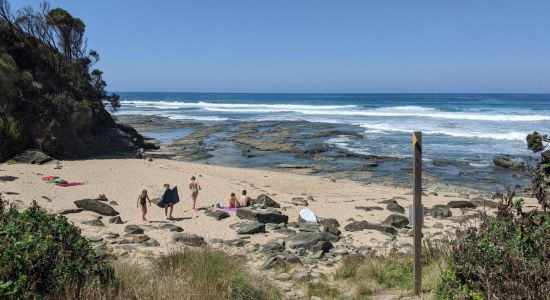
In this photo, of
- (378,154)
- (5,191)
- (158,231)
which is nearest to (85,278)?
(158,231)

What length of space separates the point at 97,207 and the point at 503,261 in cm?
1303

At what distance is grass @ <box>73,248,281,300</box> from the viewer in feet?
16.1

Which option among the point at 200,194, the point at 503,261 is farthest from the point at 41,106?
the point at 503,261

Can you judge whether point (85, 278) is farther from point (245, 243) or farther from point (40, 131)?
point (40, 131)

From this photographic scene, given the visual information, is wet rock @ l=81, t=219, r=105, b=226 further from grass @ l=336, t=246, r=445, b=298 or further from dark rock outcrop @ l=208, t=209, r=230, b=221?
grass @ l=336, t=246, r=445, b=298

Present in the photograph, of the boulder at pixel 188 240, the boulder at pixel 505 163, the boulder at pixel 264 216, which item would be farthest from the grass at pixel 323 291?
the boulder at pixel 505 163

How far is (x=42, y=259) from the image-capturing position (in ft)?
14.7

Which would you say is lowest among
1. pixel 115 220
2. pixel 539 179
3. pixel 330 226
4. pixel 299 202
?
pixel 299 202

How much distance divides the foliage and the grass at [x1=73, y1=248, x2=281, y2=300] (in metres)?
2.52

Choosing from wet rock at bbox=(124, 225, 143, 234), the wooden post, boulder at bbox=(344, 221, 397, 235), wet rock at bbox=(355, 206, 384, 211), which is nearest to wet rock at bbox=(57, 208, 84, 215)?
wet rock at bbox=(124, 225, 143, 234)

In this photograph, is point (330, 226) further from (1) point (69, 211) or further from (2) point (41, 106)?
(2) point (41, 106)

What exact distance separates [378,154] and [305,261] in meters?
21.9

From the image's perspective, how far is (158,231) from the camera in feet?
42.6

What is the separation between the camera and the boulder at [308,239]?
11344 mm
